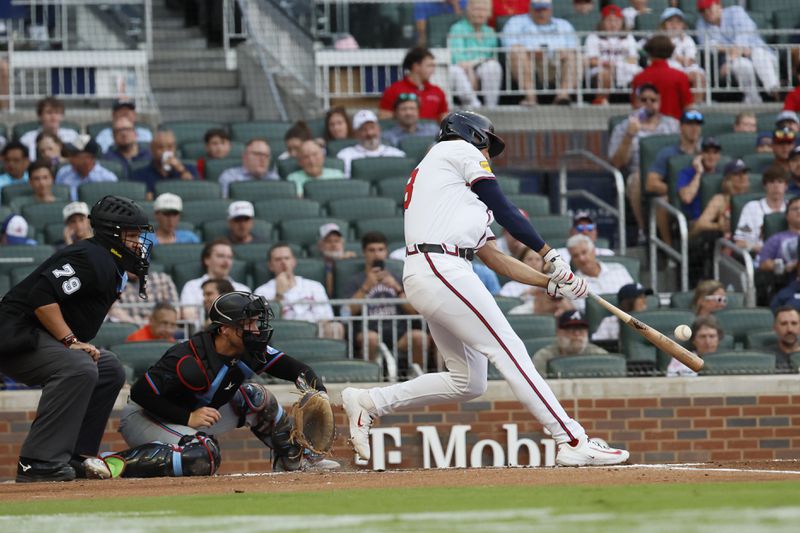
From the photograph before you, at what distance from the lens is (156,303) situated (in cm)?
1132

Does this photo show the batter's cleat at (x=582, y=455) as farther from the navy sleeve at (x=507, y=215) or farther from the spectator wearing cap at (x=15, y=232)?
the spectator wearing cap at (x=15, y=232)

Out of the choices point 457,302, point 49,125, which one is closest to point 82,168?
point 49,125

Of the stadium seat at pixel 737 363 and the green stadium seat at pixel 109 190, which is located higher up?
the green stadium seat at pixel 109 190

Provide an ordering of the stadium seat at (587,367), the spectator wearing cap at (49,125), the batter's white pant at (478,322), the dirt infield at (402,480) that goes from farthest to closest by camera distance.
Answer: the spectator wearing cap at (49,125) → the stadium seat at (587,367) → the batter's white pant at (478,322) → the dirt infield at (402,480)

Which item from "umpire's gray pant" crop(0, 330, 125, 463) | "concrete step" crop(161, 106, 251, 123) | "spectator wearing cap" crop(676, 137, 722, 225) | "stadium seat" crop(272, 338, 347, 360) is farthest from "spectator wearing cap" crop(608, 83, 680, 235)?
"umpire's gray pant" crop(0, 330, 125, 463)

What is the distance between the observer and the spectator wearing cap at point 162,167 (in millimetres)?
13797

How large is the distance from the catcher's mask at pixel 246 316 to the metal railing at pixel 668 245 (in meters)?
5.71

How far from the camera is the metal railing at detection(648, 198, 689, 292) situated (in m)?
13.3

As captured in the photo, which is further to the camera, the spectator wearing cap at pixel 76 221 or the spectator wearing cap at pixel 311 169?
the spectator wearing cap at pixel 311 169

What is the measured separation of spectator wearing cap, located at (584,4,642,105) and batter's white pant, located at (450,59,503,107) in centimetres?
106

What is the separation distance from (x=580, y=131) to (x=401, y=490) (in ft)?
32.3

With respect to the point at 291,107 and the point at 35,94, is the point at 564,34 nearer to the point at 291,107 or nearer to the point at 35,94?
the point at 291,107

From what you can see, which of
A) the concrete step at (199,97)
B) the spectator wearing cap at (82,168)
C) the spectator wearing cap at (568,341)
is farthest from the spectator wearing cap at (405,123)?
the spectator wearing cap at (568,341)

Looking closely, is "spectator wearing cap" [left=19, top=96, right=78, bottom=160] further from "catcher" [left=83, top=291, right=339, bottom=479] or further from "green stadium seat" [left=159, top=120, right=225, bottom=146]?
"catcher" [left=83, top=291, right=339, bottom=479]
